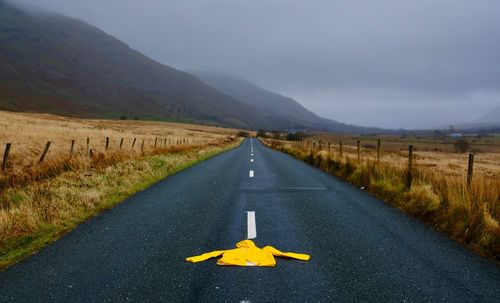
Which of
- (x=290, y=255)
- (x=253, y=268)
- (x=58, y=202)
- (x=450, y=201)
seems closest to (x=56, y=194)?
(x=58, y=202)

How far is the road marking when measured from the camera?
690cm

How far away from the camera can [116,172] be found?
13.3m

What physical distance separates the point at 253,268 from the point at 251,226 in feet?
7.51

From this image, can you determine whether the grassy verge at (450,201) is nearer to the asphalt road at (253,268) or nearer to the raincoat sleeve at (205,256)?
the asphalt road at (253,268)

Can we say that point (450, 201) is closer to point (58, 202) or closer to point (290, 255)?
point (290, 255)

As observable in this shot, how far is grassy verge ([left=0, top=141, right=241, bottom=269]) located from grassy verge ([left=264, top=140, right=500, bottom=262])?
24.1 ft

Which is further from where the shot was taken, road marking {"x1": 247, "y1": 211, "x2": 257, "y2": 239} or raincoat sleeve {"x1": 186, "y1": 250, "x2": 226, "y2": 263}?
road marking {"x1": 247, "y1": 211, "x2": 257, "y2": 239}

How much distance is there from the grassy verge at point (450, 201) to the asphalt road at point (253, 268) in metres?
0.40

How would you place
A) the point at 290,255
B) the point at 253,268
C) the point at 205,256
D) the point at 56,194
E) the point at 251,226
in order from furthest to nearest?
1. the point at 56,194
2. the point at 251,226
3. the point at 290,255
4. the point at 205,256
5. the point at 253,268

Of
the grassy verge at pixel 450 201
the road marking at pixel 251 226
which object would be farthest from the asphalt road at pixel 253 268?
the grassy verge at pixel 450 201

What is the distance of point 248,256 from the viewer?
5637mm

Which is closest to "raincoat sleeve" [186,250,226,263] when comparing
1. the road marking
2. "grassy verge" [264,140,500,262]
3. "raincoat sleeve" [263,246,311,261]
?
"raincoat sleeve" [263,246,311,261]

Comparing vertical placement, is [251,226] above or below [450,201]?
below

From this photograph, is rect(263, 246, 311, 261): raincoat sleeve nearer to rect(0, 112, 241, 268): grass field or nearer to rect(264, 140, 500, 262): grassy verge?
rect(264, 140, 500, 262): grassy verge
